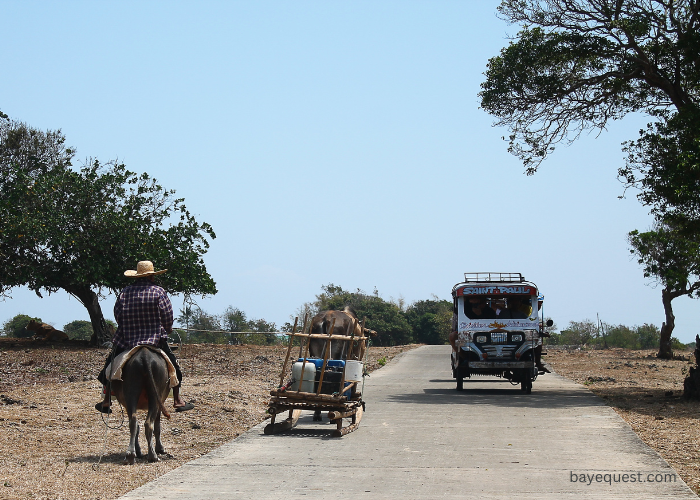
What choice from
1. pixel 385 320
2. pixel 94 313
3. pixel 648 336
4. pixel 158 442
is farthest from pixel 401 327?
pixel 158 442

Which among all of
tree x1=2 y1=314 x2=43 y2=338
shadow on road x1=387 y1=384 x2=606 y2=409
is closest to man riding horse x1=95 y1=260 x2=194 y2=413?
shadow on road x1=387 y1=384 x2=606 y2=409

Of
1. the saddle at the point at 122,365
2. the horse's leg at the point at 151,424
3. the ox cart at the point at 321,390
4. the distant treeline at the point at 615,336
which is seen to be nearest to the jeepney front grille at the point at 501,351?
the ox cart at the point at 321,390

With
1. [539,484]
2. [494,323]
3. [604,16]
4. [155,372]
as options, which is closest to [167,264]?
[494,323]

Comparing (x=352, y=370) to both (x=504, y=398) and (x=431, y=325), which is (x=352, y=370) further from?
(x=431, y=325)

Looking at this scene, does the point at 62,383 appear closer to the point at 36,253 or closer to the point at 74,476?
the point at 74,476

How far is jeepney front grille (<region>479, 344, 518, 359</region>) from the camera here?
1812 cm

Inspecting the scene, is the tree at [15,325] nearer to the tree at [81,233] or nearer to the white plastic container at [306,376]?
the tree at [81,233]

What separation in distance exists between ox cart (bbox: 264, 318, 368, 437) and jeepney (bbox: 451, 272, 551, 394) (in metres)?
6.23

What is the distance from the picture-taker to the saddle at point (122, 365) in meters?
9.23

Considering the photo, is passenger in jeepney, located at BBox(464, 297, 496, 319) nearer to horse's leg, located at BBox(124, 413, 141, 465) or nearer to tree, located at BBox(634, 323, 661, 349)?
horse's leg, located at BBox(124, 413, 141, 465)

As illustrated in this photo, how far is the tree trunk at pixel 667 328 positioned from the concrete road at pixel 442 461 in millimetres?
26011

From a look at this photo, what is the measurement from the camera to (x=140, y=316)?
9586mm

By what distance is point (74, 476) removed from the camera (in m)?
8.16

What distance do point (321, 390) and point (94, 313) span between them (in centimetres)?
2155
